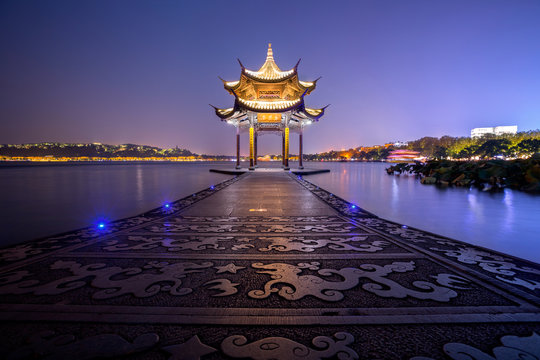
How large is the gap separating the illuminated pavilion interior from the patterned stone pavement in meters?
16.8

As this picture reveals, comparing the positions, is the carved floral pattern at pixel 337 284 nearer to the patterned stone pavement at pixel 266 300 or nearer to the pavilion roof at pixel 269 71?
the patterned stone pavement at pixel 266 300

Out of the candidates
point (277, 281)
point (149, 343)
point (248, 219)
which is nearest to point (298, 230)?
point (248, 219)

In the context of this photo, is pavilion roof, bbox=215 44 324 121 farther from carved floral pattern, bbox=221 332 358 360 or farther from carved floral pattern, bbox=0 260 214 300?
carved floral pattern, bbox=221 332 358 360

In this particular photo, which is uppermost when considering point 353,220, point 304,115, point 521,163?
point 304,115

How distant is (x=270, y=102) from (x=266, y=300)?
19.5m

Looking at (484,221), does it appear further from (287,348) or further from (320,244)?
(287,348)

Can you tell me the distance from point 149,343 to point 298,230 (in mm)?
2620

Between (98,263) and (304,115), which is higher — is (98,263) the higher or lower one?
the lower one

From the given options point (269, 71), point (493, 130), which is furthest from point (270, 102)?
point (493, 130)

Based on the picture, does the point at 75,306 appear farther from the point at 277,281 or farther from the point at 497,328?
the point at 497,328

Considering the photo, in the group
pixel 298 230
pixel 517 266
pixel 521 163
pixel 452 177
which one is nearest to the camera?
pixel 517 266

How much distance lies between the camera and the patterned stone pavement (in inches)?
50.1

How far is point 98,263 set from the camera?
2.38 metres

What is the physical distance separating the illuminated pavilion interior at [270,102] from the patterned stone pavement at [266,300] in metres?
16.8
